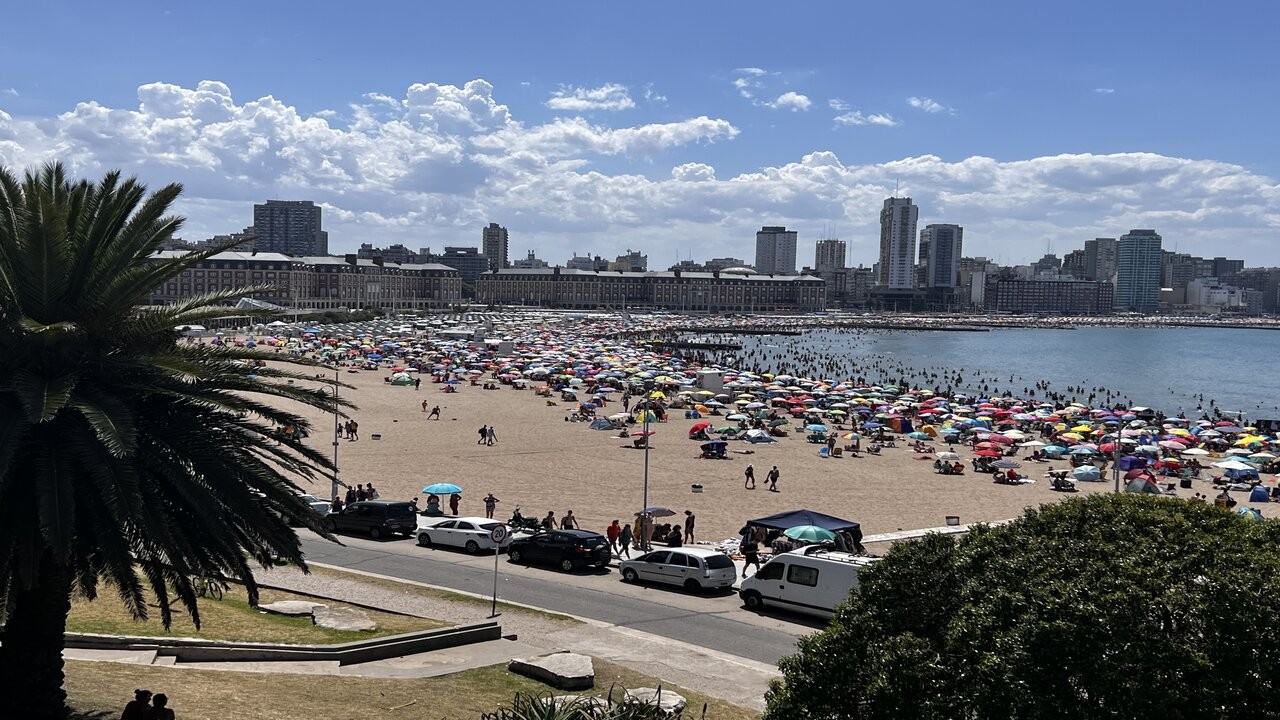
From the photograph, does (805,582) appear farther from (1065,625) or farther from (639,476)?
(639,476)

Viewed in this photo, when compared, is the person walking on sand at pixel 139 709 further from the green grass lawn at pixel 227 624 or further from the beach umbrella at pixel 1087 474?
the beach umbrella at pixel 1087 474

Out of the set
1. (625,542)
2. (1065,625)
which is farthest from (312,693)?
(625,542)

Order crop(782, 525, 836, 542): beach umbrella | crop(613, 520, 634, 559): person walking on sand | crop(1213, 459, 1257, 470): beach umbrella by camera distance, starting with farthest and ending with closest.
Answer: crop(1213, 459, 1257, 470): beach umbrella
crop(613, 520, 634, 559): person walking on sand
crop(782, 525, 836, 542): beach umbrella

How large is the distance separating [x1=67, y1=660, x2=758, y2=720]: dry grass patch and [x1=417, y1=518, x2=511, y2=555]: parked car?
975cm

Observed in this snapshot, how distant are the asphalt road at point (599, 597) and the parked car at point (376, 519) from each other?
2.50 ft

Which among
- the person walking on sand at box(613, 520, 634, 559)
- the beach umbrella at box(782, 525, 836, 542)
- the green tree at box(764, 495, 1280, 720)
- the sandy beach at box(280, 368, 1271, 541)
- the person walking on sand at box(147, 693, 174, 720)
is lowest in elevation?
the sandy beach at box(280, 368, 1271, 541)

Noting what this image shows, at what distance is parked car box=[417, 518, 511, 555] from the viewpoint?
71.9 feet

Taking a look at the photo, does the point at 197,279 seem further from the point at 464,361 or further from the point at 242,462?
the point at 242,462

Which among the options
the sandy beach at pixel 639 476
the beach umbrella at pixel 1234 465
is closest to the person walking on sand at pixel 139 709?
the sandy beach at pixel 639 476

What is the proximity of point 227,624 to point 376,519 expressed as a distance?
10.0 metres

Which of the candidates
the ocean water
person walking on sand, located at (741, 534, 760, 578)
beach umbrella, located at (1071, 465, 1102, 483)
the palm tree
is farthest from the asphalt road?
the ocean water

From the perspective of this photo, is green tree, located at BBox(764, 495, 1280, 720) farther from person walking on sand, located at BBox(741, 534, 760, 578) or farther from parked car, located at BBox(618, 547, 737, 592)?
person walking on sand, located at BBox(741, 534, 760, 578)

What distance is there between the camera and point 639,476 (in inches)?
1394

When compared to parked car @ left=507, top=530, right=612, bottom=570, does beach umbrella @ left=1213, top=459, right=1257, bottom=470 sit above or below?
below
